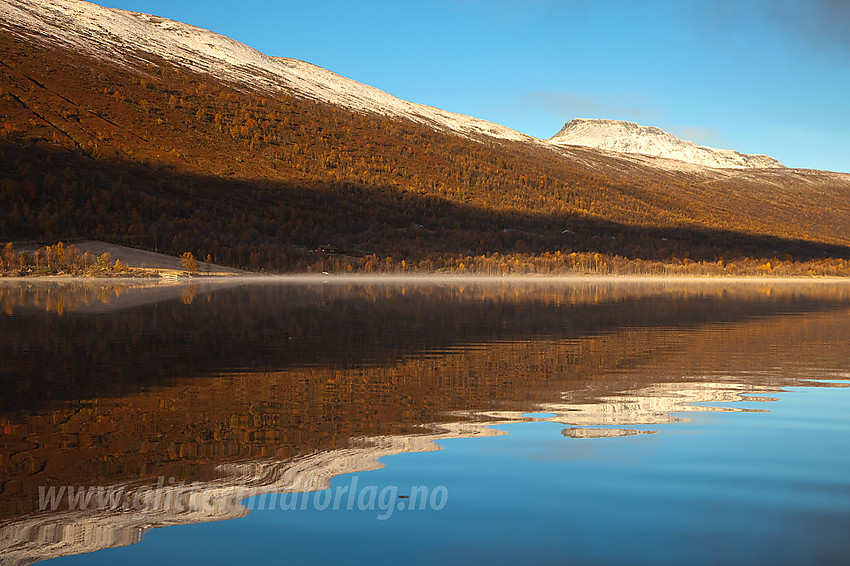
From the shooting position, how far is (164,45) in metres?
180

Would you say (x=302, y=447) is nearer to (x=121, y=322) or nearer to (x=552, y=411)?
(x=552, y=411)

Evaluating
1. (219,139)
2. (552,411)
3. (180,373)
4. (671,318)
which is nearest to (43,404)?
(180,373)

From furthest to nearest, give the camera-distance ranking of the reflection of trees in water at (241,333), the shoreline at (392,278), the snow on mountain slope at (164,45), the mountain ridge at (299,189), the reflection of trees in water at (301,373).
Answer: the snow on mountain slope at (164,45), the mountain ridge at (299,189), the shoreline at (392,278), the reflection of trees in water at (241,333), the reflection of trees in water at (301,373)

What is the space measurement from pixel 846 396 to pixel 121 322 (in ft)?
61.4

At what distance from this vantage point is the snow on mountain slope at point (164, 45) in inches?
6220

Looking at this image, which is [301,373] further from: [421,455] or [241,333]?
[241,333]

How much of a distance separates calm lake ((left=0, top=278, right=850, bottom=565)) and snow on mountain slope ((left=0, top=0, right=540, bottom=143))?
153 metres

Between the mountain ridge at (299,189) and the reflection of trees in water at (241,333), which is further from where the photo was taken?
the mountain ridge at (299,189)

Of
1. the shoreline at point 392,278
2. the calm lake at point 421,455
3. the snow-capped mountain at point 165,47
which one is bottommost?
the shoreline at point 392,278

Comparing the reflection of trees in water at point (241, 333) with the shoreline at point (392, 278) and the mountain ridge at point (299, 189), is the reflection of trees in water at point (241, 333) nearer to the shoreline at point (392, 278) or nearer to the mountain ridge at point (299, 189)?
the shoreline at point (392, 278)

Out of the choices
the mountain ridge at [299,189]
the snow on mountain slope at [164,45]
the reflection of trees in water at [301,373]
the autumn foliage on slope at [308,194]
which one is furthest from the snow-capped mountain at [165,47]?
the reflection of trees in water at [301,373]

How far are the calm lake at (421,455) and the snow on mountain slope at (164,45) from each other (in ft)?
502

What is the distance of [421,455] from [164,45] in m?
185

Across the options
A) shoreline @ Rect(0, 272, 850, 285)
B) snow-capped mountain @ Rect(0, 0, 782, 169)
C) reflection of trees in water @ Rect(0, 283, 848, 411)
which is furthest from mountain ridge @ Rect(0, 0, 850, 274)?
reflection of trees in water @ Rect(0, 283, 848, 411)
